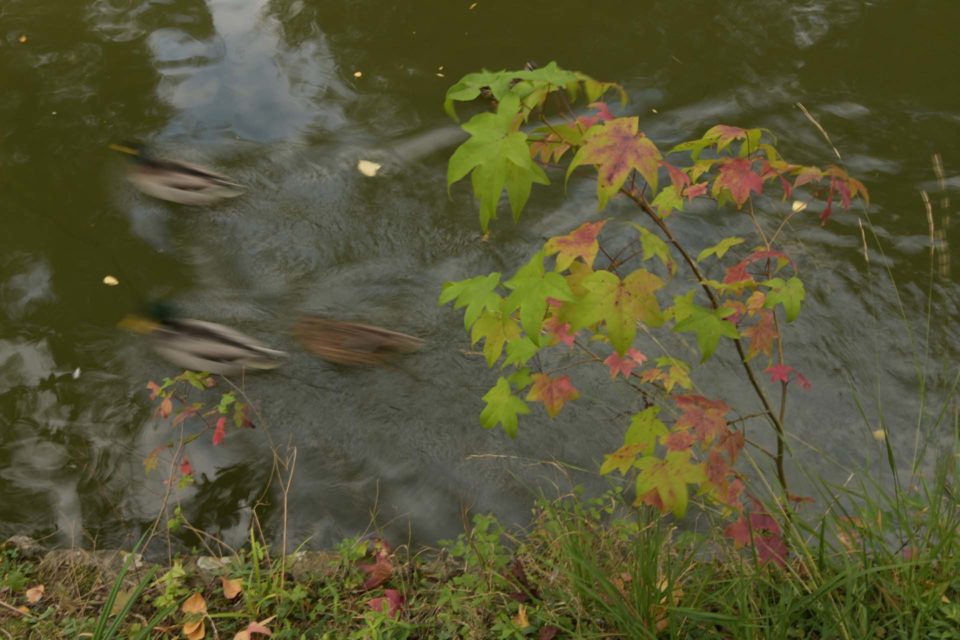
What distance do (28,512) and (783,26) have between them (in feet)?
20.1

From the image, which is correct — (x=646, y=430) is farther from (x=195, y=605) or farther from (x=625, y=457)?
(x=195, y=605)

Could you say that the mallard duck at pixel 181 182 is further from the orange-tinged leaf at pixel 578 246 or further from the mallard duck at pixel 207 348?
the orange-tinged leaf at pixel 578 246

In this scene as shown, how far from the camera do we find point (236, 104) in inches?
Result: 262

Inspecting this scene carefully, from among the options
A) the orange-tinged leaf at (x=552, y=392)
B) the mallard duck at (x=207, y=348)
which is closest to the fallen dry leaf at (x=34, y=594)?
the mallard duck at (x=207, y=348)

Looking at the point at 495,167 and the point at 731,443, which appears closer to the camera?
the point at 495,167

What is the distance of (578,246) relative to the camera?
2.62 metres

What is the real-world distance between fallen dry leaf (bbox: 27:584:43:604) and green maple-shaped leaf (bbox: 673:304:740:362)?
291cm

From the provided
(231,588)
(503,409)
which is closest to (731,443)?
(503,409)

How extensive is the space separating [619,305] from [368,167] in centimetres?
392

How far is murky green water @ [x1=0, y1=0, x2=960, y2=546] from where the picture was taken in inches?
172

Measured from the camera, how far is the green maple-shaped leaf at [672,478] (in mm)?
2686

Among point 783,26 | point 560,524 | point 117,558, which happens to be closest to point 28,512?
point 117,558

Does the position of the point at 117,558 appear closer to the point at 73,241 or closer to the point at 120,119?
the point at 73,241

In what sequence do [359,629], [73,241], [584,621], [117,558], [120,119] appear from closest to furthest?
[584,621] < [359,629] < [117,558] < [73,241] < [120,119]
